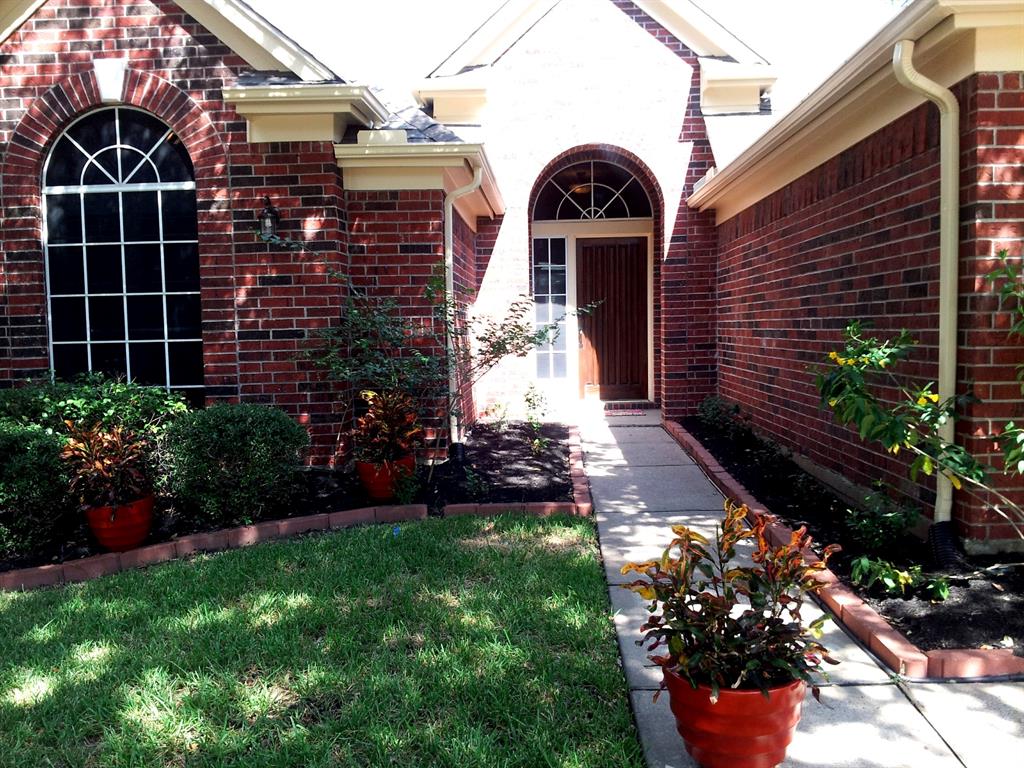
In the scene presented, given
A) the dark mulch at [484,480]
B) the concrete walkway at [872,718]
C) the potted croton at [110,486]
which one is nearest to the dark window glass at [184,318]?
the dark mulch at [484,480]

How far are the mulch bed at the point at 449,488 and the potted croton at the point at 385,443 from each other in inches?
6.8

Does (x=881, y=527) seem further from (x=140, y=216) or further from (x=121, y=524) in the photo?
(x=140, y=216)

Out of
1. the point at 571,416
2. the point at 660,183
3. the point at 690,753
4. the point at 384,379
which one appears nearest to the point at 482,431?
the point at 571,416

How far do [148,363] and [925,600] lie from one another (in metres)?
6.57

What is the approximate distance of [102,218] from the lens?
24.1ft

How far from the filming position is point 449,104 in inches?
426

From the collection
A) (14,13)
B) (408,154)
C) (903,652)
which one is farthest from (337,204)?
(903,652)

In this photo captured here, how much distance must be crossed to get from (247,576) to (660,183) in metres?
7.91

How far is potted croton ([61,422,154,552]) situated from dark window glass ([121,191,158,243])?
2349mm

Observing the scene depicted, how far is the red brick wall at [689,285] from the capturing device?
10.7 meters

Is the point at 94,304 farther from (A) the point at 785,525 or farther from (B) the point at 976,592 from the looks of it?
(B) the point at 976,592

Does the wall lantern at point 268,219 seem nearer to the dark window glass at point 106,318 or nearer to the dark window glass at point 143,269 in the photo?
the dark window glass at point 143,269

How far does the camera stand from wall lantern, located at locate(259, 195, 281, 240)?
6.98 meters

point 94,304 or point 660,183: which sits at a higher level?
point 660,183
